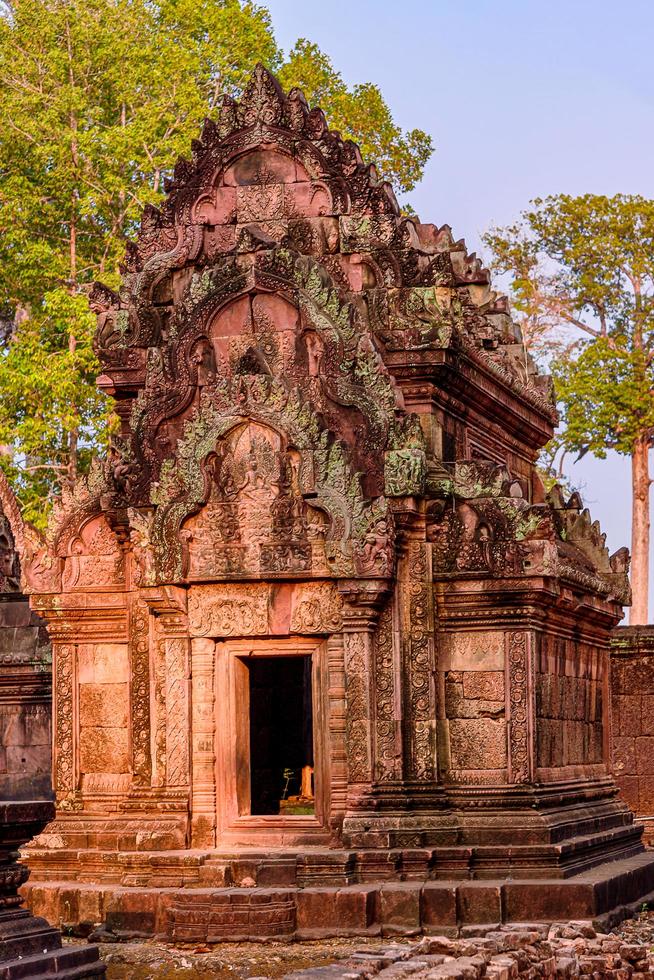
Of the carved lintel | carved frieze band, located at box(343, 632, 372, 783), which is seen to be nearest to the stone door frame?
carved frieze band, located at box(343, 632, 372, 783)

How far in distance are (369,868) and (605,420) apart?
65.2 ft

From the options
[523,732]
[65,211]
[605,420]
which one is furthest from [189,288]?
[605,420]

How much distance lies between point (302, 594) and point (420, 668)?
111cm

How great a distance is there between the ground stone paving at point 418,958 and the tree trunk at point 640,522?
20.1 m

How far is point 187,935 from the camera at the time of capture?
527 inches

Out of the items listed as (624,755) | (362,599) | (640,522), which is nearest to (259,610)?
(362,599)

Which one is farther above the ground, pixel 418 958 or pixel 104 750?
pixel 104 750

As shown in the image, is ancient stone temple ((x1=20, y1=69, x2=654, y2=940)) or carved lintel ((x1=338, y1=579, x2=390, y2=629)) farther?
carved lintel ((x1=338, y1=579, x2=390, y2=629))

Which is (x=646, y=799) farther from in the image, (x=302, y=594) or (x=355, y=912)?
(x=355, y=912)

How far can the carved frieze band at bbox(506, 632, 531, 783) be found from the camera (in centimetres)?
1435

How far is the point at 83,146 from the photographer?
98.1 ft

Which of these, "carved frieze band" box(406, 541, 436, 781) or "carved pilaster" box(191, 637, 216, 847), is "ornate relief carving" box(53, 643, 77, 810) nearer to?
"carved pilaster" box(191, 637, 216, 847)

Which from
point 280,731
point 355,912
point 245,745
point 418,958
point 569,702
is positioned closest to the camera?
point 418,958

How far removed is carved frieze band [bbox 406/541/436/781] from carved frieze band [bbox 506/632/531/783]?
615 millimetres
